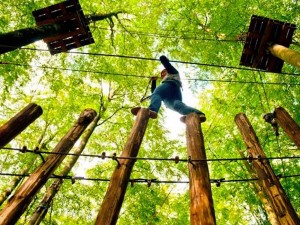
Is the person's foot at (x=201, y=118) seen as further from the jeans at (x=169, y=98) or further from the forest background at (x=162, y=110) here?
the forest background at (x=162, y=110)

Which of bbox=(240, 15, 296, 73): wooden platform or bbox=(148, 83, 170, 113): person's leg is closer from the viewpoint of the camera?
bbox=(148, 83, 170, 113): person's leg

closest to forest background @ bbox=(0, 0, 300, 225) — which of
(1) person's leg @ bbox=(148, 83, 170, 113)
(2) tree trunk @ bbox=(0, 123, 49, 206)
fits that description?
(2) tree trunk @ bbox=(0, 123, 49, 206)

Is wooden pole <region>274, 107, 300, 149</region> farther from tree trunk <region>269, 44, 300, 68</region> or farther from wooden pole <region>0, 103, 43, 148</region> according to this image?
wooden pole <region>0, 103, 43, 148</region>

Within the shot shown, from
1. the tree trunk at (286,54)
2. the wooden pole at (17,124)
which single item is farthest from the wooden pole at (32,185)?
the tree trunk at (286,54)

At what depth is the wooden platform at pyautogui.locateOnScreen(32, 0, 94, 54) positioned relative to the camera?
19.2 feet

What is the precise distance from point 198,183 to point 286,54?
11.3 ft

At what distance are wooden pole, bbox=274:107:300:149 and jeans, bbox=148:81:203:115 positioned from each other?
1.38 m

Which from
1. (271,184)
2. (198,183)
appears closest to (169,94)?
(271,184)

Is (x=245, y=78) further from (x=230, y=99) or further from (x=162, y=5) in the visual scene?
(x=162, y=5)

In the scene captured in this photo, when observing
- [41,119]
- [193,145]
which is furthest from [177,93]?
[41,119]

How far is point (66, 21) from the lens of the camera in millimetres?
6020

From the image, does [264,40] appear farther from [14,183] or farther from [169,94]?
[14,183]

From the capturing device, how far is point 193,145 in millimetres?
3482

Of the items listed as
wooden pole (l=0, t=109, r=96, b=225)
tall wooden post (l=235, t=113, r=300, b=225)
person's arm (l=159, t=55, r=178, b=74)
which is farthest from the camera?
person's arm (l=159, t=55, r=178, b=74)
